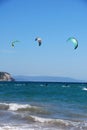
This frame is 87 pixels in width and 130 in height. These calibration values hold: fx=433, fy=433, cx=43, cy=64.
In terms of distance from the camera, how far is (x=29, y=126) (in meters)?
16.0

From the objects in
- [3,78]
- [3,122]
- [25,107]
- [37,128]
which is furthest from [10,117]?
[3,78]

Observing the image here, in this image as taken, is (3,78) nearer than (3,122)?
No

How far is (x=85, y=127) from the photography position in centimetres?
1647

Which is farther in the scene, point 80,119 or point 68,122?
point 80,119

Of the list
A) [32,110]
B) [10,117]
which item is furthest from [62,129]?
[32,110]

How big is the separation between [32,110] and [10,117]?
12.6 ft

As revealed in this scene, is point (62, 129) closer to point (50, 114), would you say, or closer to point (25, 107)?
point (50, 114)

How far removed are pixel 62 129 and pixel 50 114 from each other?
5333 mm

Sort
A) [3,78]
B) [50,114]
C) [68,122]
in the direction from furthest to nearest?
1. [3,78]
2. [50,114]
3. [68,122]

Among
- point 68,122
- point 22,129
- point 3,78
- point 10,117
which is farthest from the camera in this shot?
point 3,78

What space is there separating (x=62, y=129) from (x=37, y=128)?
3.24 feet

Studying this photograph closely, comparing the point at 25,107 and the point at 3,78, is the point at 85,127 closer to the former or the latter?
the point at 25,107

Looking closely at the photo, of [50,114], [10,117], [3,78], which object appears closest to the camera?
[10,117]

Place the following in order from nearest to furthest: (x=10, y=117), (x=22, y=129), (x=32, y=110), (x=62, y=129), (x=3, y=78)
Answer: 1. (x=22, y=129)
2. (x=62, y=129)
3. (x=10, y=117)
4. (x=32, y=110)
5. (x=3, y=78)
